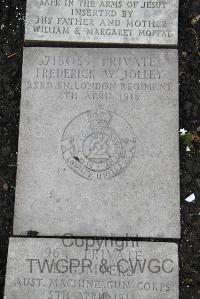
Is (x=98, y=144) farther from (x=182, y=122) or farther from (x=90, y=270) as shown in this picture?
(x=90, y=270)

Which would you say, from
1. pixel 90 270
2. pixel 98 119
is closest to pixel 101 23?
pixel 98 119

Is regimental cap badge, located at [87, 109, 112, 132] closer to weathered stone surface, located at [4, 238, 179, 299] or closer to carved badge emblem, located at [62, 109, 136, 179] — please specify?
carved badge emblem, located at [62, 109, 136, 179]

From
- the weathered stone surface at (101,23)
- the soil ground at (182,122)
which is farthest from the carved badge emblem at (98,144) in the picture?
the weathered stone surface at (101,23)

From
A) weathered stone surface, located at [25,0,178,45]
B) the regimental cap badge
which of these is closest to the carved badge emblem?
the regimental cap badge

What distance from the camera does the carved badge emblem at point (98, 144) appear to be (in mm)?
4238

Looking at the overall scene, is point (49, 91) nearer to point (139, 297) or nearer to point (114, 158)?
point (114, 158)

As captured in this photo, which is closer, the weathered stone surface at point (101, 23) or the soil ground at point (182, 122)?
the soil ground at point (182, 122)

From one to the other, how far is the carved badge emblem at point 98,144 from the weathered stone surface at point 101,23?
2.36 ft

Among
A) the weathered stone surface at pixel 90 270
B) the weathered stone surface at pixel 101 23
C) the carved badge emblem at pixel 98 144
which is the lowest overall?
the weathered stone surface at pixel 90 270

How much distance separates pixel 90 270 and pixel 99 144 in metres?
1.05

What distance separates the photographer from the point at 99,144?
4273 millimetres

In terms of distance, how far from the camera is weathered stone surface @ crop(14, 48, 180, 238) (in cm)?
416

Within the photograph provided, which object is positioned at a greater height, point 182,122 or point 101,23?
point 101,23

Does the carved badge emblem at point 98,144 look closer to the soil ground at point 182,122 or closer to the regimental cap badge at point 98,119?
the regimental cap badge at point 98,119
